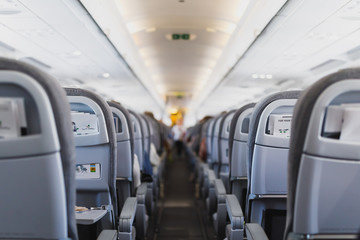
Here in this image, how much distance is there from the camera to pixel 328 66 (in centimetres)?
843

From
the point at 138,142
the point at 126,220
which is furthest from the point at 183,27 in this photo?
the point at 126,220

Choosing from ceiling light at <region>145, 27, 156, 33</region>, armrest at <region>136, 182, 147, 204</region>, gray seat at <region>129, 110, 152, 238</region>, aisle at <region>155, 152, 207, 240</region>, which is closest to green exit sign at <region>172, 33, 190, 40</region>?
ceiling light at <region>145, 27, 156, 33</region>

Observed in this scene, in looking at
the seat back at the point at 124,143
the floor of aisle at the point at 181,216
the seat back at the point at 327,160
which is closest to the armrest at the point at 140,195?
the seat back at the point at 124,143

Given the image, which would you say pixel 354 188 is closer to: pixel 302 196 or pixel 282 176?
pixel 302 196

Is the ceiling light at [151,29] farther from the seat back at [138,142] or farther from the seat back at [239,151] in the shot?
the seat back at [239,151]

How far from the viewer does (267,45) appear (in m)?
6.41

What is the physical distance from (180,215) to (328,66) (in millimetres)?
5792

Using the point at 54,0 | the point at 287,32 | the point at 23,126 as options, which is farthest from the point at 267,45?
the point at 23,126

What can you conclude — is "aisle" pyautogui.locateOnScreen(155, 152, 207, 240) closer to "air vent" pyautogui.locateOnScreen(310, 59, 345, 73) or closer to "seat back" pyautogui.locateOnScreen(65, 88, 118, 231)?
"seat back" pyautogui.locateOnScreen(65, 88, 118, 231)

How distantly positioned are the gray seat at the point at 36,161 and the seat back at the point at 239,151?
74.9 inches

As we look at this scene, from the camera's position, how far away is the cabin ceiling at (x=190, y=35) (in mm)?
4621

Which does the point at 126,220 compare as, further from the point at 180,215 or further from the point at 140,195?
the point at 180,215

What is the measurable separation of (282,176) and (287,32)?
3854mm

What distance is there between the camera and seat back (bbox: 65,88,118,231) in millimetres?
2146
